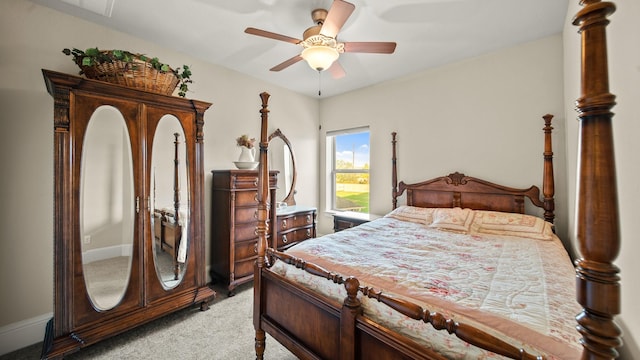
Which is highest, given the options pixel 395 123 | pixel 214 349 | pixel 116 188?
pixel 395 123

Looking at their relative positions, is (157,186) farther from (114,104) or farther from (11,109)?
(11,109)

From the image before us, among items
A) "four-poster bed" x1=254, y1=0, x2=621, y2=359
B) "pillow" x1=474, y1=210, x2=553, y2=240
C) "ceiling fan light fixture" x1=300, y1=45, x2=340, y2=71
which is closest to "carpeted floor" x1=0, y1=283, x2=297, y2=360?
"four-poster bed" x1=254, y1=0, x2=621, y2=359

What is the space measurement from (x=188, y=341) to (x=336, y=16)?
266cm

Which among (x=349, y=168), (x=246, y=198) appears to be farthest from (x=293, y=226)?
(x=349, y=168)

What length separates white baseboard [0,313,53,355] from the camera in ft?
6.21

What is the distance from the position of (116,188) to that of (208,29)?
1.64 metres

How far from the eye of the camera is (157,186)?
2.23 metres

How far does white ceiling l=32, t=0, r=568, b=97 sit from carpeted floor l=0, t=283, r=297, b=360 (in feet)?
8.76

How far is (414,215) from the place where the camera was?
118 inches

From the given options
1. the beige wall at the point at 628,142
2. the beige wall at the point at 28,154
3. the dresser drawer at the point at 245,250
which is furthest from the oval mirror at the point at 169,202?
the beige wall at the point at 628,142

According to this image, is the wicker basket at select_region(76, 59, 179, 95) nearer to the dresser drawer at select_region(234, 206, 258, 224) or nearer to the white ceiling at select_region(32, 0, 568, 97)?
the white ceiling at select_region(32, 0, 568, 97)

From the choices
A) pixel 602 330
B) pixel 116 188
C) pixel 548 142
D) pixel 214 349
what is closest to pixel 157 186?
pixel 116 188

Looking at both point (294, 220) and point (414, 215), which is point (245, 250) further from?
point (414, 215)

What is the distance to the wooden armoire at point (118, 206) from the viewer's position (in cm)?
176
